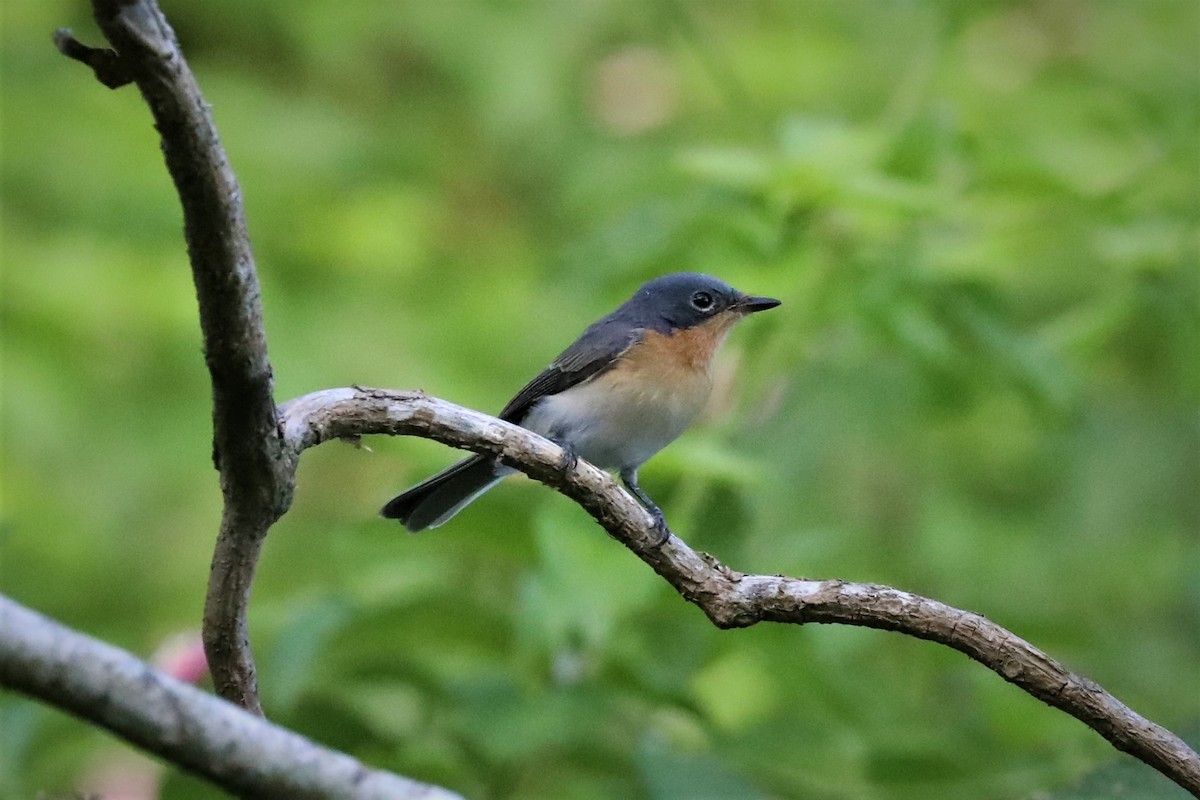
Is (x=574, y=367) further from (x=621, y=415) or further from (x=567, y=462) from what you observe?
(x=567, y=462)

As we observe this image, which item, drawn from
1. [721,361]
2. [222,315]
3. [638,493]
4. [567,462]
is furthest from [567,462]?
[721,361]

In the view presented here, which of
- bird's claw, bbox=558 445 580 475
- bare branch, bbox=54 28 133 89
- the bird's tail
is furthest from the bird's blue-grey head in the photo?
bare branch, bbox=54 28 133 89

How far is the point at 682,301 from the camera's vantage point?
4.97m

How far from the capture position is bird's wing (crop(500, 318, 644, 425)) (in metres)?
4.79

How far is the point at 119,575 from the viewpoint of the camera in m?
7.12

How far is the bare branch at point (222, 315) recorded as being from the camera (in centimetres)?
181

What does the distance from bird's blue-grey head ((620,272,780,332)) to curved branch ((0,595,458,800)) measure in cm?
314

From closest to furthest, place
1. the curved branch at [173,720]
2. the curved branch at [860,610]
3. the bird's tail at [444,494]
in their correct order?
the curved branch at [173,720] < the curved branch at [860,610] < the bird's tail at [444,494]

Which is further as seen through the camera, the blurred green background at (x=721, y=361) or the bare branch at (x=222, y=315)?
the blurred green background at (x=721, y=361)

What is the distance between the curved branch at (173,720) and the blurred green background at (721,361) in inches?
74.2

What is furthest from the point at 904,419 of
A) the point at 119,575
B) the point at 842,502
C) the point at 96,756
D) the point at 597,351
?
the point at 119,575

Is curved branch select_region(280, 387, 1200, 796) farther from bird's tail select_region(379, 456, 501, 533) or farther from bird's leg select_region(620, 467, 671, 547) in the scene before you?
bird's tail select_region(379, 456, 501, 533)

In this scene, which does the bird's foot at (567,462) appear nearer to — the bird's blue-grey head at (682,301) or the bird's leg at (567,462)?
the bird's leg at (567,462)

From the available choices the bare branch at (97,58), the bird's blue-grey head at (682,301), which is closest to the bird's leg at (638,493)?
the bird's blue-grey head at (682,301)
